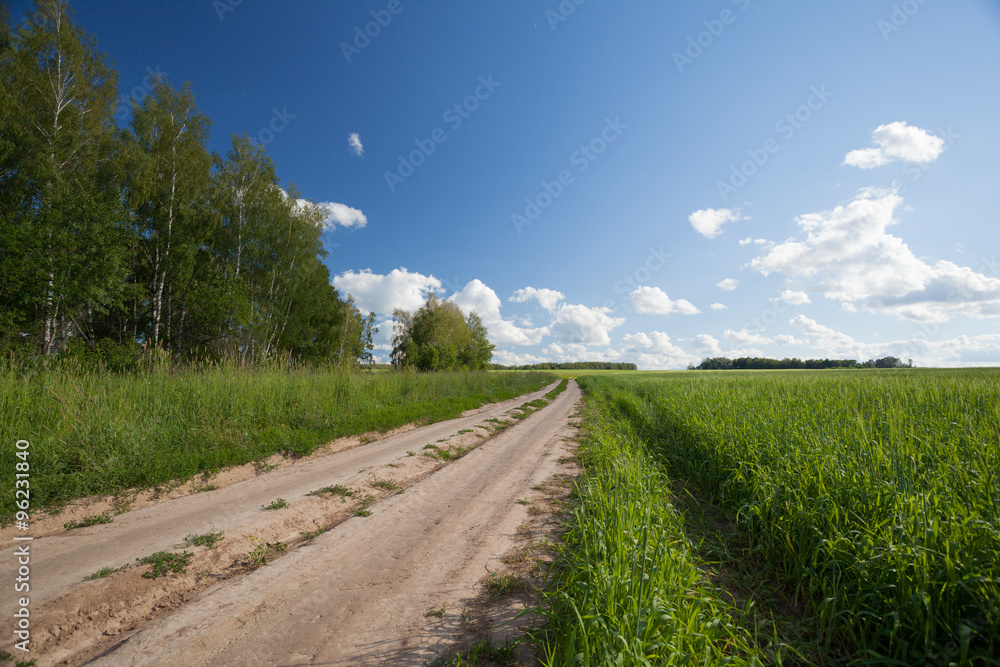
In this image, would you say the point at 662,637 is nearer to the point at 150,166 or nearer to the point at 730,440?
the point at 730,440

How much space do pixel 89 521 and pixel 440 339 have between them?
1727 inches

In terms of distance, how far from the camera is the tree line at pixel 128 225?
41.3 feet

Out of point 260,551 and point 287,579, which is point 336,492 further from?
point 287,579

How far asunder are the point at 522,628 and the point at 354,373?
43.1ft

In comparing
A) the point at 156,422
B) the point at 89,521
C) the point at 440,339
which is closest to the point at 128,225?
the point at 156,422

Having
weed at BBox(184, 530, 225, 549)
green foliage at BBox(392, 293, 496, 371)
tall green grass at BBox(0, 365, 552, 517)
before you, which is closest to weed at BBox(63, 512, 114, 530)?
tall green grass at BBox(0, 365, 552, 517)

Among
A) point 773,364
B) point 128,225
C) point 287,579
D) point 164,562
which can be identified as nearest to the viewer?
point 287,579

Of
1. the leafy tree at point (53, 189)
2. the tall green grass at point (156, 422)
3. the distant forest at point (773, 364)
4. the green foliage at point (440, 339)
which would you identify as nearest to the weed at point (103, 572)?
the tall green grass at point (156, 422)

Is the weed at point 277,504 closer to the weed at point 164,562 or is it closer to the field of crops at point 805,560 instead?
the weed at point 164,562

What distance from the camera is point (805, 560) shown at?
3.22m

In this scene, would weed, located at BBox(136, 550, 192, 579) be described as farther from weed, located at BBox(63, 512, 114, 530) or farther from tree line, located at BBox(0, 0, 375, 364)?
tree line, located at BBox(0, 0, 375, 364)

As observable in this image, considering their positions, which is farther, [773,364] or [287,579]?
[773,364]

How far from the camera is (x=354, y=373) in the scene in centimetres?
1424

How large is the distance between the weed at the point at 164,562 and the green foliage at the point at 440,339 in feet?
127
